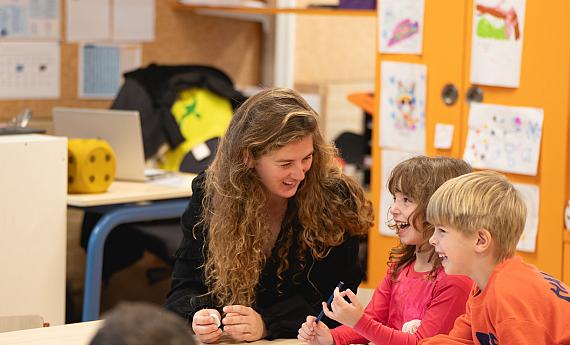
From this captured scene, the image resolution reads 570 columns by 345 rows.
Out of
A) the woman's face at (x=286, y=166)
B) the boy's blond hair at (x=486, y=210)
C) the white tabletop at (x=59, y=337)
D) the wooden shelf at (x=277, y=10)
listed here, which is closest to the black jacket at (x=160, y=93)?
the wooden shelf at (x=277, y=10)

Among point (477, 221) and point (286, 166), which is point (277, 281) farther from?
point (477, 221)

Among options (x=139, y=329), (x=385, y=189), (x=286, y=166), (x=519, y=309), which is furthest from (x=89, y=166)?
(x=139, y=329)

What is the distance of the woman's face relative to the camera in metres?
2.20

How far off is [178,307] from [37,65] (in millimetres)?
2579

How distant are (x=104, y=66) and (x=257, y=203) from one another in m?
2.75

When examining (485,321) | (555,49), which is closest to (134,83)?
(555,49)

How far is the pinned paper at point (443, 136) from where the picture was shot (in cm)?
367

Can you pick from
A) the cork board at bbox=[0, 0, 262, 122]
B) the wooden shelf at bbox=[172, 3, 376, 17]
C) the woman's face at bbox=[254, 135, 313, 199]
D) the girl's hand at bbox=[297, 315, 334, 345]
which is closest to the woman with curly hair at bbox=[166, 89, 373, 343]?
the woman's face at bbox=[254, 135, 313, 199]

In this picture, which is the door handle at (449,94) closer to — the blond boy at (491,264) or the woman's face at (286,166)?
the woman's face at (286,166)

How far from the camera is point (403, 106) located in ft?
12.6

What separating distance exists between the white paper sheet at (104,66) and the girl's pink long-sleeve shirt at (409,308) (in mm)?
A: 2922

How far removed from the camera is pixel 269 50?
5391mm

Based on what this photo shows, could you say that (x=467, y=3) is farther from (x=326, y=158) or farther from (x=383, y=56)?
(x=326, y=158)

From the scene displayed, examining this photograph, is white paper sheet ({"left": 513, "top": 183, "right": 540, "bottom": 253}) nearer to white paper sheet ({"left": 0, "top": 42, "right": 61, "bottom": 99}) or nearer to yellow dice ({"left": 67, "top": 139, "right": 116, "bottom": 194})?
yellow dice ({"left": 67, "top": 139, "right": 116, "bottom": 194})
